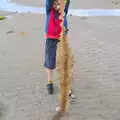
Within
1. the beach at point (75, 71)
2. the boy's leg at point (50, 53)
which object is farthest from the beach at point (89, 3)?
the boy's leg at point (50, 53)

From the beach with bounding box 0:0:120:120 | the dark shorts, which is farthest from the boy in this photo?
the beach with bounding box 0:0:120:120

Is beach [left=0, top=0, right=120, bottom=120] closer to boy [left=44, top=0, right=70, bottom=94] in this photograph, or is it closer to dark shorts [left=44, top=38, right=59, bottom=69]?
dark shorts [left=44, top=38, right=59, bottom=69]

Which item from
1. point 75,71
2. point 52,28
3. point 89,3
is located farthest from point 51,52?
point 89,3

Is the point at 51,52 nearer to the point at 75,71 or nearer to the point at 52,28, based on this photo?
the point at 52,28

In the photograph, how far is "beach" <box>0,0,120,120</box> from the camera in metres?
5.08

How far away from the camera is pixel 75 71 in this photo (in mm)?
6441

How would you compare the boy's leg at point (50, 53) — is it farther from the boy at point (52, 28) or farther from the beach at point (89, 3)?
the beach at point (89, 3)

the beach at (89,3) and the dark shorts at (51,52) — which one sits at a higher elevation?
the dark shorts at (51,52)

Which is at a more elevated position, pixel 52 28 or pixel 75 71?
pixel 52 28

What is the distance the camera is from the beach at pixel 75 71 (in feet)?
16.7

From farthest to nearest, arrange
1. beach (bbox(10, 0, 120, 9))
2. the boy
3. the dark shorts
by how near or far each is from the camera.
Answer: beach (bbox(10, 0, 120, 9)), the dark shorts, the boy

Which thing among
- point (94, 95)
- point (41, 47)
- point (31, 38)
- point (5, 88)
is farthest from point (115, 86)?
point (31, 38)

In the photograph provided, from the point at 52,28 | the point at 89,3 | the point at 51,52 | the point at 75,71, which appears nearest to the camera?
the point at 52,28

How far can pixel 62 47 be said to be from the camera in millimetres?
3490
